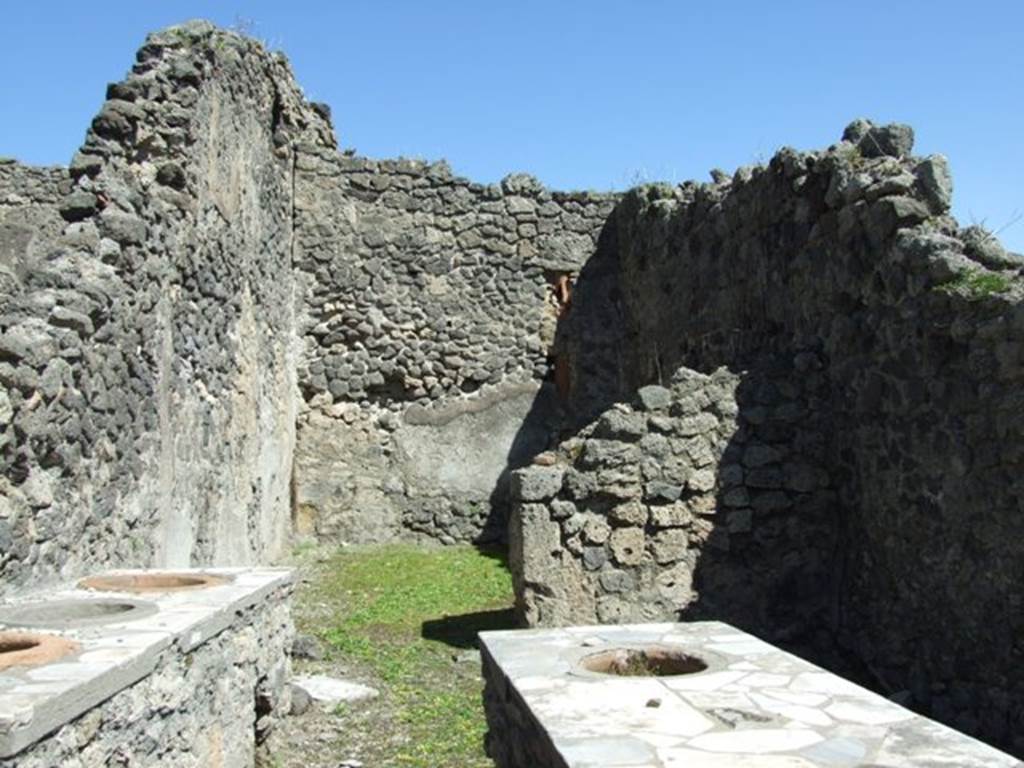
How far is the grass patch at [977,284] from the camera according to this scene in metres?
5.16

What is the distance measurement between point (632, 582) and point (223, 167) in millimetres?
4373

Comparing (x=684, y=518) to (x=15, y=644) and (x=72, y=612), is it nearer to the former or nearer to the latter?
(x=72, y=612)

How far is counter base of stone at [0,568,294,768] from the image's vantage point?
3008 mm

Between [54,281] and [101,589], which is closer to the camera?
[101,589]

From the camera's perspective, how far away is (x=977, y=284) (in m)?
5.29

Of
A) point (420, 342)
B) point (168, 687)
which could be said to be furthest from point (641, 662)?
point (420, 342)

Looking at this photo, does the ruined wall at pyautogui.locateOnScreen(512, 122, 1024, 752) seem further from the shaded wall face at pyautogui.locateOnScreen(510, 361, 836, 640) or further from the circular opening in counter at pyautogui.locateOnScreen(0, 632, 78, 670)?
the circular opening in counter at pyautogui.locateOnScreen(0, 632, 78, 670)

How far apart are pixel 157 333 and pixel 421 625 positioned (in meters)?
2.71

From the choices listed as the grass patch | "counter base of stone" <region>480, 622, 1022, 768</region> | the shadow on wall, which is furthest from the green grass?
the grass patch

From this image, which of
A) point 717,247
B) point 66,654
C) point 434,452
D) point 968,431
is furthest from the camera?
point 434,452

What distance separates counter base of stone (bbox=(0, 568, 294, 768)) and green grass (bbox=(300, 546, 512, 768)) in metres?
0.77

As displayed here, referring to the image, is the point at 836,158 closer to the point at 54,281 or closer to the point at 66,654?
the point at 54,281

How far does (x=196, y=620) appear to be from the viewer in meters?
4.19

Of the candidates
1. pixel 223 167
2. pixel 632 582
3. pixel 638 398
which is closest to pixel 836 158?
pixel 638 398
